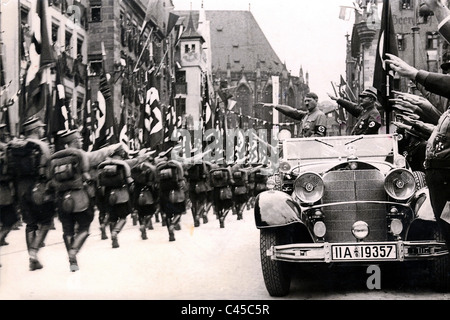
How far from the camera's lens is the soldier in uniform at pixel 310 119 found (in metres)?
6.59

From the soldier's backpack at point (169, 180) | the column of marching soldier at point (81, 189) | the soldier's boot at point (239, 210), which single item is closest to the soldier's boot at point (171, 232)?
the column of marching soldier at point (81, 189)

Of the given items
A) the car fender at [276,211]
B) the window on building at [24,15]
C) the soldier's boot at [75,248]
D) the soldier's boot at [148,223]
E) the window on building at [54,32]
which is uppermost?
the window on building at [24,15]

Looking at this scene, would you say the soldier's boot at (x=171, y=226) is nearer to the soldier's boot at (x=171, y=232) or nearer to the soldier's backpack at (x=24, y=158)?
the soldier's boot at (x=171, y=232)

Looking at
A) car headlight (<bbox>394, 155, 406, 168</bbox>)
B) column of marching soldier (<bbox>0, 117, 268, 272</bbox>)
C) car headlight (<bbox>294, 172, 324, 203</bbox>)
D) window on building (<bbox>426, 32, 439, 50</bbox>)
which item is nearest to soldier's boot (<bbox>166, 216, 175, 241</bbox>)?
column of marching soldier (<bbox>0, 117, 268, 272</bbox>)

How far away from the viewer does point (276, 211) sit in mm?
4945

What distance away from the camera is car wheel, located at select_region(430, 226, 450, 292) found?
4.81m

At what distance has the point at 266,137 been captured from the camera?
273 inches

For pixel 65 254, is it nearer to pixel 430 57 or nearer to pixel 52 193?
pixel 52 193

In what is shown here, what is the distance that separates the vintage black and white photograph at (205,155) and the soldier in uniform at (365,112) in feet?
0.05

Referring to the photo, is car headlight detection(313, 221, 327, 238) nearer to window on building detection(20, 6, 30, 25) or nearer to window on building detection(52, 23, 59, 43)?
window on building detection(52, 23, 59, 43)

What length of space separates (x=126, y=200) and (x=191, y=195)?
2.88 feet

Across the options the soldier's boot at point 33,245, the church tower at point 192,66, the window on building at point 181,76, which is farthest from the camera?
the window on building at point 181,76
